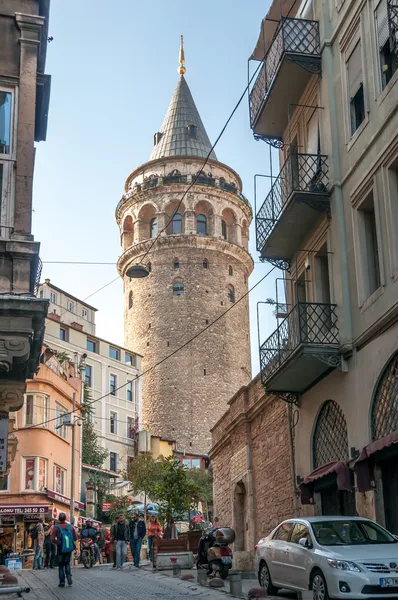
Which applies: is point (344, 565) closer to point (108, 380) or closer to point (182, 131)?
point (108, 380)

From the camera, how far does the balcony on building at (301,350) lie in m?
17.4

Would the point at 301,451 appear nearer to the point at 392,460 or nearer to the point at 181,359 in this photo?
the point at 392,460

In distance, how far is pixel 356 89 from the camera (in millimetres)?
17875

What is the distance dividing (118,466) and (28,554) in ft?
120

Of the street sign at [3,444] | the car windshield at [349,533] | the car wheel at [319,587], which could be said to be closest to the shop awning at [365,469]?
the car windshield at [349,533]

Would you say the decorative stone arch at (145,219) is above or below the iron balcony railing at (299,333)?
above

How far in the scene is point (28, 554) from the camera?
33.4 meters

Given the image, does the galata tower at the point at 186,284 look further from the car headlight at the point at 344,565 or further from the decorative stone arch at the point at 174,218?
the car headlight at the point at 344,565

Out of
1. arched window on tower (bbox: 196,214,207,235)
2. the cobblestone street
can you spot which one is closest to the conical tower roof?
arched window on tower (bbox: 196,214,207,235)

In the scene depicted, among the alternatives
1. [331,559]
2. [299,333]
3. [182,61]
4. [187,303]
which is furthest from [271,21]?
[182,61]

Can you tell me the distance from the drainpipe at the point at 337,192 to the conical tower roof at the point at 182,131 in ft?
203

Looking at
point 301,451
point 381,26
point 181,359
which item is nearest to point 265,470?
point 301,451

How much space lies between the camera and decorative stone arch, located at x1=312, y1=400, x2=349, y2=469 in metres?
17.9

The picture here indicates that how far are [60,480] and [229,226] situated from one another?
143 feet
